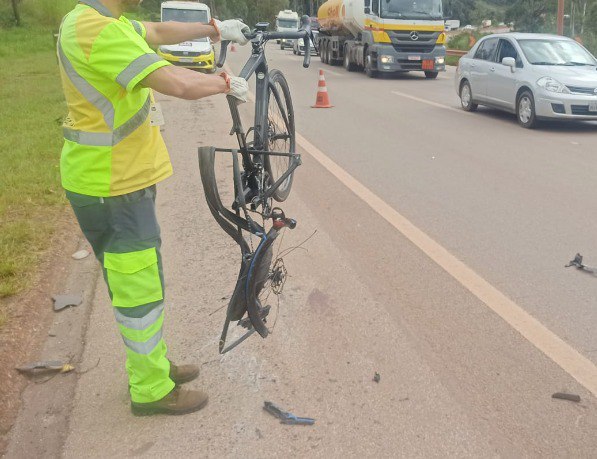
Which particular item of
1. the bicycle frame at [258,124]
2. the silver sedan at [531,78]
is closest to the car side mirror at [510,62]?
the silver sedan at [531,78]

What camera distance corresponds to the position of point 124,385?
134 inches

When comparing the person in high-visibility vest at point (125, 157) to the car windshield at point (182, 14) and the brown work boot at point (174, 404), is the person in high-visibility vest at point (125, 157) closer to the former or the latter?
the brown work boot at point (174, 404)

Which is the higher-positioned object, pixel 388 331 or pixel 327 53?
pixel 327 53

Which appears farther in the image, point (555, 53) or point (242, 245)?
point (555, 53)

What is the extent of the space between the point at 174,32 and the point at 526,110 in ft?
29.6

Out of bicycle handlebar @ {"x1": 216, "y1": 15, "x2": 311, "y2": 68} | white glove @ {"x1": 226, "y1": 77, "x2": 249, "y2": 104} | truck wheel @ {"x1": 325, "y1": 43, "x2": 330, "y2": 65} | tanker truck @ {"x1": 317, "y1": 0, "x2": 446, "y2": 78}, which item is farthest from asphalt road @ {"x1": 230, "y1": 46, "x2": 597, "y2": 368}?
truck wheel @ {"x1": 325, "y1": 43, "x2": 330, "y2": 65}

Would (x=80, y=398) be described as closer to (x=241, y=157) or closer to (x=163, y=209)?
(x=241, y=157)

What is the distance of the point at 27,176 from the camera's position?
718 centimetres

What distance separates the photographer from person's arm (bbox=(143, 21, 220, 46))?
3313mm

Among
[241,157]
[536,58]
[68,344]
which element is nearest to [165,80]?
[241,157]

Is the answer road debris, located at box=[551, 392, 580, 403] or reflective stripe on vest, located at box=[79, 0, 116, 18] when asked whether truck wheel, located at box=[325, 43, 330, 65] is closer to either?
road debris, located at box=[551, 392, 580, 403]

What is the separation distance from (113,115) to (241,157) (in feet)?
3.61

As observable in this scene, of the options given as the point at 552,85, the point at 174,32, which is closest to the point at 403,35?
the point at 552,85

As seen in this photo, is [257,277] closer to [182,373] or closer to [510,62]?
[182,373]
